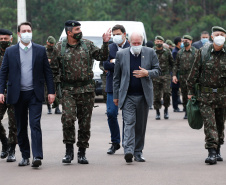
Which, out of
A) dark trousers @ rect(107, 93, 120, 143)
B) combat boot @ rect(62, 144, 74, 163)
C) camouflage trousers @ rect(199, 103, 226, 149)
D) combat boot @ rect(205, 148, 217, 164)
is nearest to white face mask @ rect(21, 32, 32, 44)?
combat boot @ rect(62, 144, 74, 163)

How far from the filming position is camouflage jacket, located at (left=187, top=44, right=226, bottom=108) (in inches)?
401

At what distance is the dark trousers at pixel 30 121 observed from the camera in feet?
32.4

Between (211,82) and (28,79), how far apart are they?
2.51 meters

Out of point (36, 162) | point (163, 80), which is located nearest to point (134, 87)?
point (36, 162)

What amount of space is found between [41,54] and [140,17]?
40098mm

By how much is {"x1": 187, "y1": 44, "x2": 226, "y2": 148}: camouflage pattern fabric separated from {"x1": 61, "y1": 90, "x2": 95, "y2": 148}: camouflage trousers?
147cm

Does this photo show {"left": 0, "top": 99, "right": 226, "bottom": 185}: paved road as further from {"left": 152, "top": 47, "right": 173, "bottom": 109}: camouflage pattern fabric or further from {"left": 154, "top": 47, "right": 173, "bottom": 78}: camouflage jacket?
{"left": 154, "top": 47, "right": 173, "bottom": 78}: camouflage jacket

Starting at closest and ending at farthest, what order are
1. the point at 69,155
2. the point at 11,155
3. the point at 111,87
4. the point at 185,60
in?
the point at 69,155 → the point at 11,155 → the point at 111,87 → the point at 185,60

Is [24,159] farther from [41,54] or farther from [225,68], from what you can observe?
[225,68]

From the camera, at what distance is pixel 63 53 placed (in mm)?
10094

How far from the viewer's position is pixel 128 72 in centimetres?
1034

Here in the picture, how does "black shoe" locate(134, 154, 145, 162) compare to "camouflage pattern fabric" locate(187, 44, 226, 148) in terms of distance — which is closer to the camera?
"camouflage pattern fabric" locate(187, 44, 226, 148)

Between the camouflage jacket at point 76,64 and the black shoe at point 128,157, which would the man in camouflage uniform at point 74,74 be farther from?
the black shoe at point 128,157

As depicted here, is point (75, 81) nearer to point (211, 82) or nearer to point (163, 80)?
point (211, 82)
